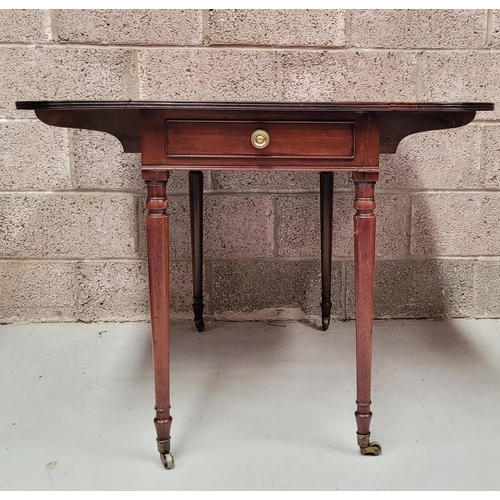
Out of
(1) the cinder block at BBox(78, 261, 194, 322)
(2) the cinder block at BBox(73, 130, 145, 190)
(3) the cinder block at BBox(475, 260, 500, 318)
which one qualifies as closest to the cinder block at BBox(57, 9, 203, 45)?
(2) the cinder block at BBox(73, 130, 145, 190)

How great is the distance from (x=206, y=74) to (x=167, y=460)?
4.76 ft

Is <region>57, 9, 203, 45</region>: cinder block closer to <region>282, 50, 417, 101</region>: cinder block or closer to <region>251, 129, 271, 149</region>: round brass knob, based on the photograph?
<region>282, 50, 417, 101</region>: cinder block

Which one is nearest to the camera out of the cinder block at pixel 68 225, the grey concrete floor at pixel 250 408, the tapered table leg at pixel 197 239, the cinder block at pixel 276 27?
the grey concrete floor at pixel 250 408

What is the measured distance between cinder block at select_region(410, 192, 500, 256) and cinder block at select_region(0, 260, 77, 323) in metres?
1.42

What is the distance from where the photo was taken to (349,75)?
86.7 inches

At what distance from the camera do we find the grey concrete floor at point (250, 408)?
1286 millimetres

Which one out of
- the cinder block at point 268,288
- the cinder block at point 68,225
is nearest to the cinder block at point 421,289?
the cinder block at point 268,288

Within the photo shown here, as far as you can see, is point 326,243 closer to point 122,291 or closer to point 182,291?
point 182,291

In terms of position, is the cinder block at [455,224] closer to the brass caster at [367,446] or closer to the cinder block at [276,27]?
the cinder block at [276,27]

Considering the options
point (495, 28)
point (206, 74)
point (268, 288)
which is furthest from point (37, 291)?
point (495, 28)

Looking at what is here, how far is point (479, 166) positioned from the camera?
7.40ft

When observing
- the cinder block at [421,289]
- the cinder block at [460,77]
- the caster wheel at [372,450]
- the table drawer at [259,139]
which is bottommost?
the caster wheel at [372,450]

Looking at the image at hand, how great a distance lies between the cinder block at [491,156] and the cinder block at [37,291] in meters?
1.71

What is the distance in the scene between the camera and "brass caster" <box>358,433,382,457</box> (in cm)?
137
